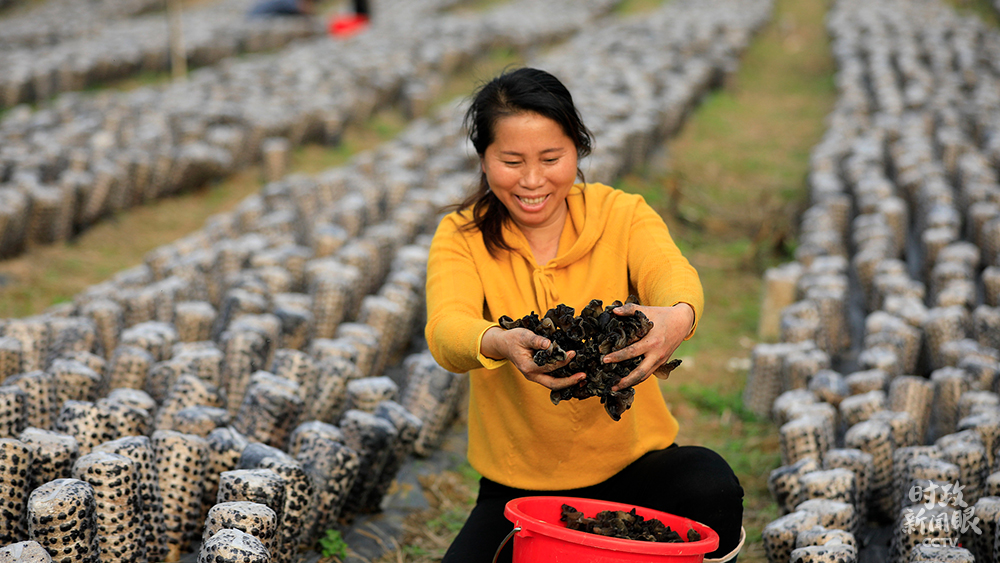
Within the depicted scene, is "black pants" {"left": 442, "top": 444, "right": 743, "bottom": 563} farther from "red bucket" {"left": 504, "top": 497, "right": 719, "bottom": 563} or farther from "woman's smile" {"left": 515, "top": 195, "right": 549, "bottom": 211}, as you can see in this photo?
"woman's smile" {"left": 515, "top": 195, "right": 549, "bottom": 211}

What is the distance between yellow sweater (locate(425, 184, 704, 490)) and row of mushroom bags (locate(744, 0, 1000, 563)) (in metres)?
0.47

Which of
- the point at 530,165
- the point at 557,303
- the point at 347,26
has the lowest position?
the point at 347,26

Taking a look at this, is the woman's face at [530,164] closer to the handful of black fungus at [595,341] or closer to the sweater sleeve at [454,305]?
the sweater sleeve at [454,305]

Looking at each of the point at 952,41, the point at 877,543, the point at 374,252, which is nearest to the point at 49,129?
the point at 374,252

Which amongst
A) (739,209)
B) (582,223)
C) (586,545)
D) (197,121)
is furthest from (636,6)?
(586,545)

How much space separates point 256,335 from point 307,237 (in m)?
1.48

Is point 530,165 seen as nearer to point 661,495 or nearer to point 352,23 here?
point 661,495

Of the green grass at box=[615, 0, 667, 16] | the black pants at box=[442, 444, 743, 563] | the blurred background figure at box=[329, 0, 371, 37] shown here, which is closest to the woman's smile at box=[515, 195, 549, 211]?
the black pants at box=[442, 444, 743, 563]

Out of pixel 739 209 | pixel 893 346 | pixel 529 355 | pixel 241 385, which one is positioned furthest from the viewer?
pixel 739 209

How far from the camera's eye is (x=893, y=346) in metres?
2.98

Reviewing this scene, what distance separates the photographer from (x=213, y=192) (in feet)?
18.9

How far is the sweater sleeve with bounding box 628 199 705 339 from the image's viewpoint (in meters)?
1.61

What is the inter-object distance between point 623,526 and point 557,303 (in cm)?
47

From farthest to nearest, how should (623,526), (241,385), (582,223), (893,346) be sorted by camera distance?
(893,346) → (241,385) → (582,223) → (623,526)
